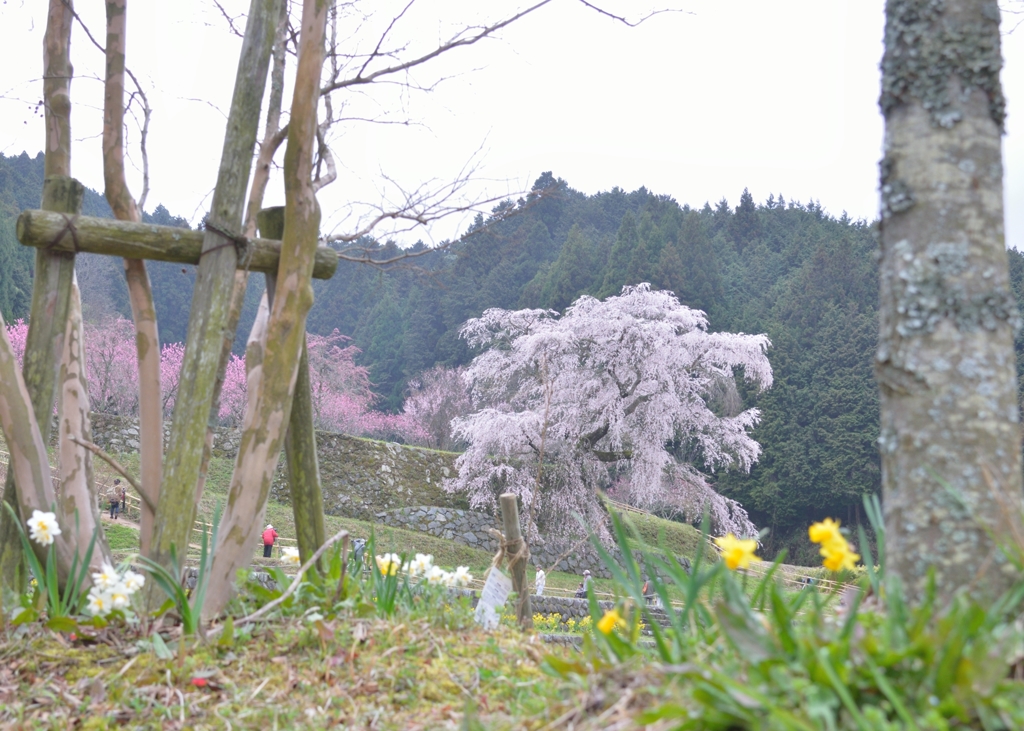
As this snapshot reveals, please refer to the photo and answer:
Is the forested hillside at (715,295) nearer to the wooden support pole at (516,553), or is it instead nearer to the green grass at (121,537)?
the green grass at (121,537)

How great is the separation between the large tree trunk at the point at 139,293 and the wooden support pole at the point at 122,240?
192mm

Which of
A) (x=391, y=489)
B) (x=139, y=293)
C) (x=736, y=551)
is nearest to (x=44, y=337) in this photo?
(x=139, y=293)

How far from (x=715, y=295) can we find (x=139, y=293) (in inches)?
1111

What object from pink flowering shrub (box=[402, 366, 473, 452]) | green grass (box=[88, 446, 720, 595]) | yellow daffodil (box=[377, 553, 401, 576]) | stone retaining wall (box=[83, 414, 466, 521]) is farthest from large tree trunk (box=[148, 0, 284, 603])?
pink flowering shrub (box=[402, 366, 473, 452])

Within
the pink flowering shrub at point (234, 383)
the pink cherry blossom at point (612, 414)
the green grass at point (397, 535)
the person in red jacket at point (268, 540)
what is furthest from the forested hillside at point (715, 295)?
the person in red jacket at point (268, 540)

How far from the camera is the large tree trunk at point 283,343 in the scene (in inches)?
104

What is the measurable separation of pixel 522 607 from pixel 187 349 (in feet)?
6.50

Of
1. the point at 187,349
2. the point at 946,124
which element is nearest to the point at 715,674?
the point at 946,124

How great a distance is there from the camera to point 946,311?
128 cm

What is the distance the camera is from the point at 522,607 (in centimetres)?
365

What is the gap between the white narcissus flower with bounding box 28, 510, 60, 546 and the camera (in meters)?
2.38

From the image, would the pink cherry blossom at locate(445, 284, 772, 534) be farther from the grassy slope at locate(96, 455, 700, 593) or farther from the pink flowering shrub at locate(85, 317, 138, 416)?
the pink flowering shrub at locate(85, 317, 138, 416)

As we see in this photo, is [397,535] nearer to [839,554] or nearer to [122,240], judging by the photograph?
[122,240]

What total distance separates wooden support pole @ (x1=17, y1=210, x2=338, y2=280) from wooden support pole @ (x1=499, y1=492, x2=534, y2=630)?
1.50m
